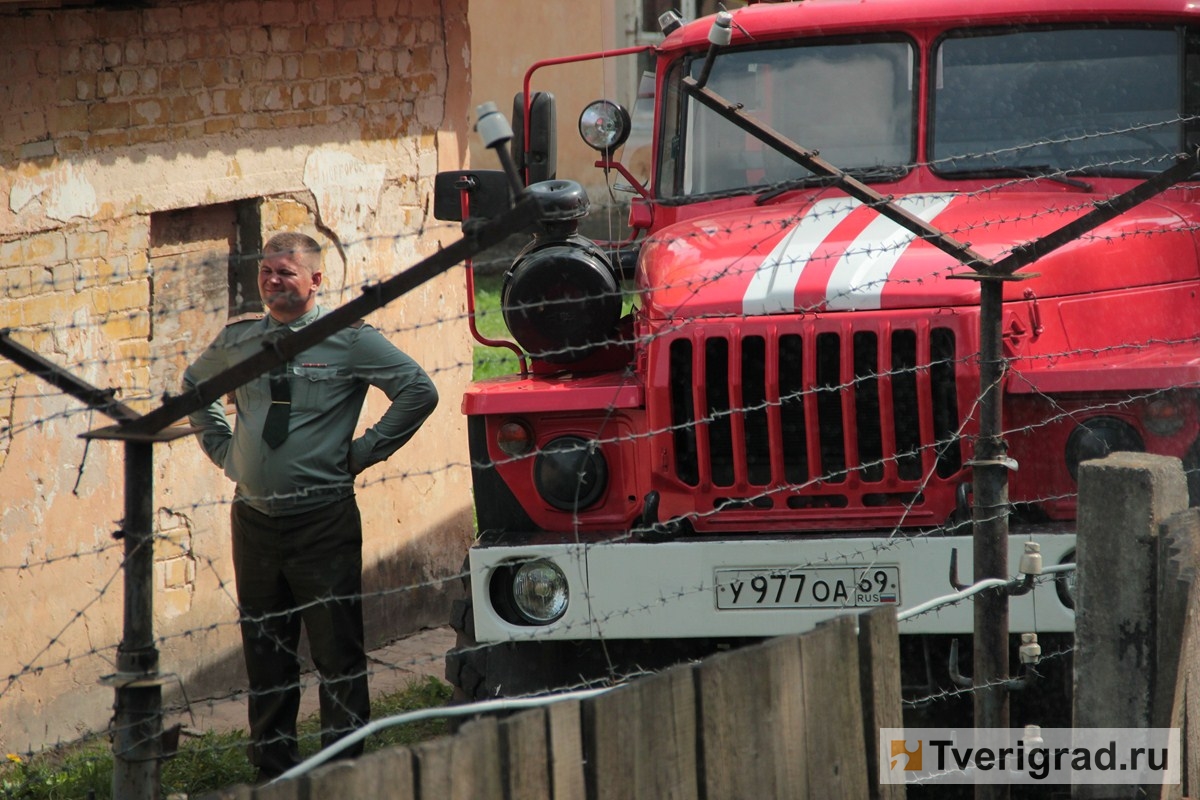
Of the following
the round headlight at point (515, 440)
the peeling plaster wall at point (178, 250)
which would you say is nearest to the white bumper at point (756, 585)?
the round headlight at point (515, 440)

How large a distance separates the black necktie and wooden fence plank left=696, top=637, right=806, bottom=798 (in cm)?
208

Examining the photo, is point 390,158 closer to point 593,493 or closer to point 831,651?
point 593,493

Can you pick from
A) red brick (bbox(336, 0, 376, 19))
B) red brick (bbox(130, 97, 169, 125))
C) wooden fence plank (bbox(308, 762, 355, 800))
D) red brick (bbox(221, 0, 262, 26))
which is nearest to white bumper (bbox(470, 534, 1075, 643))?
wooden fence plank (bbox(308, 762, 355, 800))

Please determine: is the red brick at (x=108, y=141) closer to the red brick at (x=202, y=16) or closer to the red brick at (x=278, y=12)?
the red brick at (x=202, y=16)

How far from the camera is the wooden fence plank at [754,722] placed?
2906 millimetres

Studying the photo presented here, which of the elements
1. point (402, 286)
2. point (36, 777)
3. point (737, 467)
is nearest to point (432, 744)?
point (402, 286)

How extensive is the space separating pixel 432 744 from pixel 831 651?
958mm

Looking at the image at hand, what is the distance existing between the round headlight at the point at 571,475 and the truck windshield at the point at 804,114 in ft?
4.39

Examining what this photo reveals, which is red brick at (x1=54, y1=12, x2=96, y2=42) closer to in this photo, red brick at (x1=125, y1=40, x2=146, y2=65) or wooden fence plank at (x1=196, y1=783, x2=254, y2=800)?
red brick at (x1=125, y1=40, x2=146, y2=65)

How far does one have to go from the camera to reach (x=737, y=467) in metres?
4.41

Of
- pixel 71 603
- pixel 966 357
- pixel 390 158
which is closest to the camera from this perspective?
pixel 966 357

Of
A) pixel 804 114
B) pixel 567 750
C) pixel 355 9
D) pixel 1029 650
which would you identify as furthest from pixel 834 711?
pixel 355 9

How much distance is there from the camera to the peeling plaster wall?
→ 539 centimetres

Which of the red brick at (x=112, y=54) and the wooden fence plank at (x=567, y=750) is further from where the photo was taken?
the red brick at (x=112, y=54)
